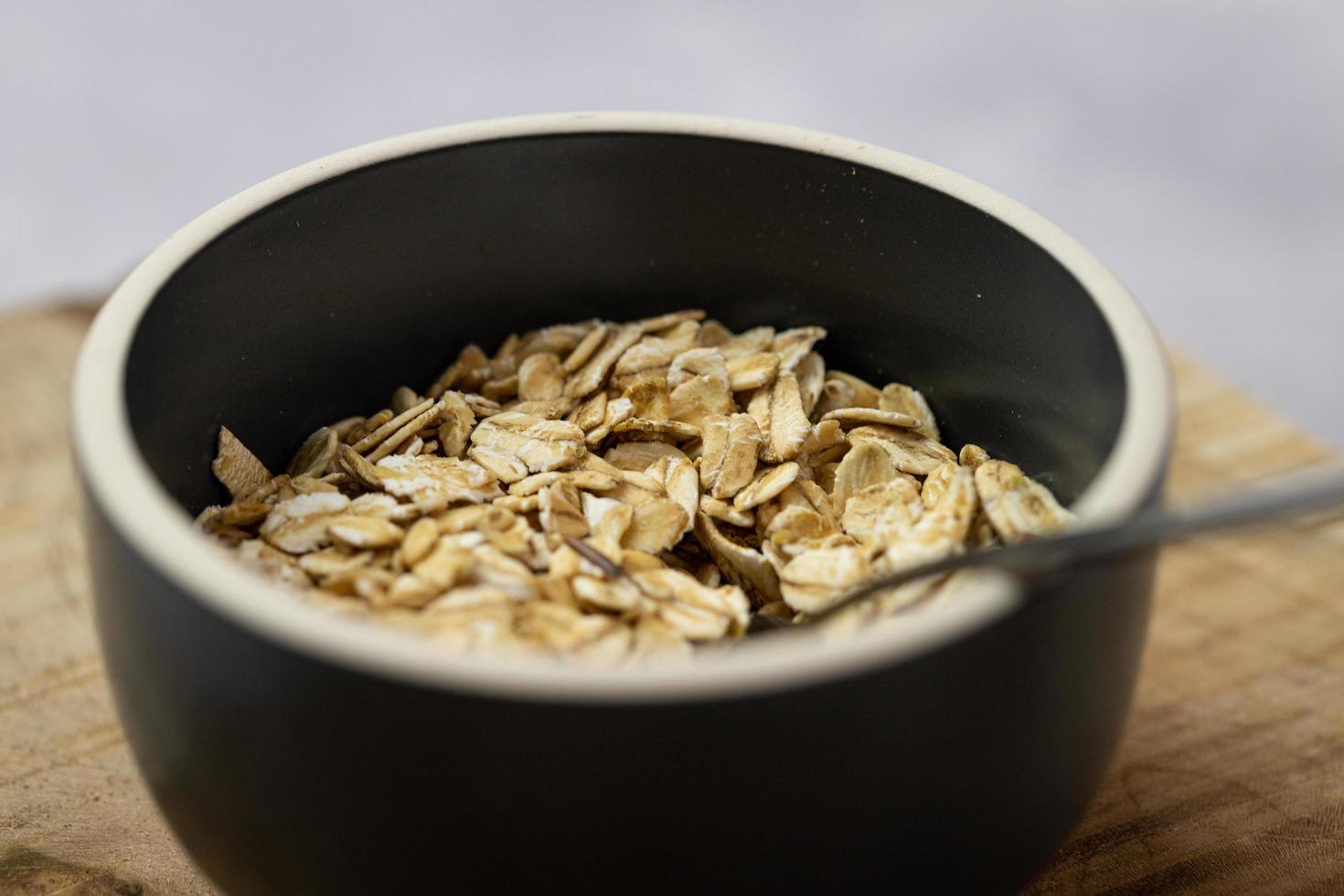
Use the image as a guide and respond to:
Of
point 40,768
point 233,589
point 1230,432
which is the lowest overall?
point 40,768

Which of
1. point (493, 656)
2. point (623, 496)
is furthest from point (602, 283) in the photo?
point (493, 656)

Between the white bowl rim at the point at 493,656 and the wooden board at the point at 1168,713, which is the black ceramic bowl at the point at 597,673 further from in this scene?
the wooden board at the point at 1168,713

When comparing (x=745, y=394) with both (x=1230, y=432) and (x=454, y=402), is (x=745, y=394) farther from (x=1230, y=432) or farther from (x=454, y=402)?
(x=1230, y=432)

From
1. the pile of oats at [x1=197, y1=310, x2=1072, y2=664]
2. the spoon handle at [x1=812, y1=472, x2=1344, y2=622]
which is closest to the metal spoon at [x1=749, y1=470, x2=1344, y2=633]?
the spoon handle at [x1=812, y1=472, x2=1344, y2=622]

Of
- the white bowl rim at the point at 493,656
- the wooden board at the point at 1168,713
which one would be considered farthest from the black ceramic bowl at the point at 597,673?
the wooden board at the point at 1168,713

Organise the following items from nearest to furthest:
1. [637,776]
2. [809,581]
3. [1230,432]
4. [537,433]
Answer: [637,776] → [809,581] → [537,433] → [1230,432]

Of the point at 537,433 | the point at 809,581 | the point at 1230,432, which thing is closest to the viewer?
the point at 809,581

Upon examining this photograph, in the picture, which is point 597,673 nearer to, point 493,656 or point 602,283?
point 493,656

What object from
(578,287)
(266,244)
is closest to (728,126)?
(578,287)
